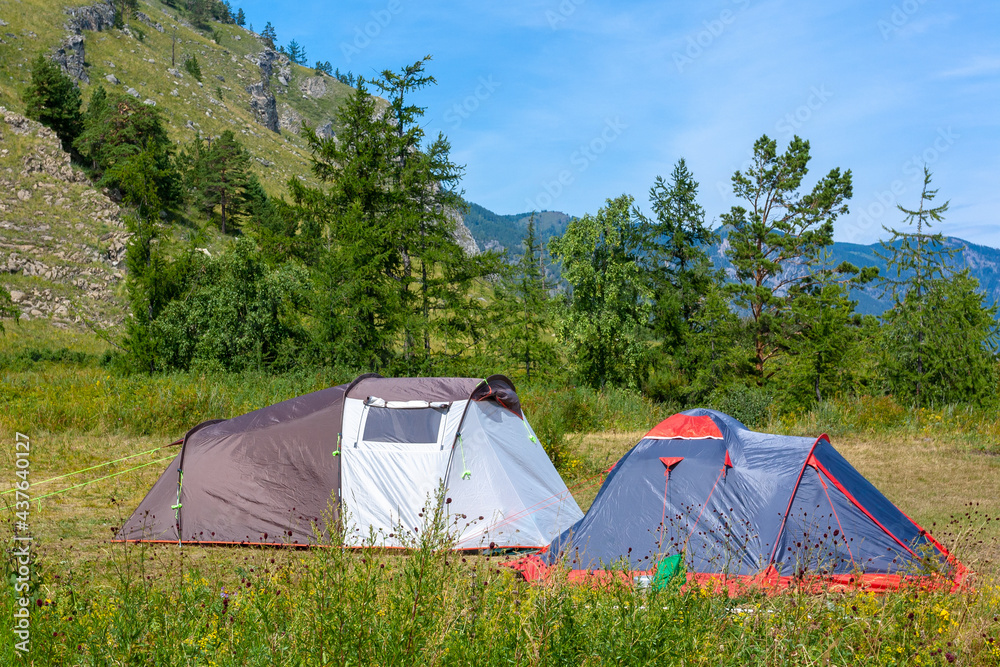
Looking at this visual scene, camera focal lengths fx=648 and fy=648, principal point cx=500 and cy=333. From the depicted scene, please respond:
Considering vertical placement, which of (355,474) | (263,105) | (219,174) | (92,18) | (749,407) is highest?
(263,105)

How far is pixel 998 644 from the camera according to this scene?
3.66m

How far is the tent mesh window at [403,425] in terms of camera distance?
7.97m

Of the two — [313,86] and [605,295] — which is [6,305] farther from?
[313,86]

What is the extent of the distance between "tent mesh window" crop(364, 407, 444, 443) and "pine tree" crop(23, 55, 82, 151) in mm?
47296

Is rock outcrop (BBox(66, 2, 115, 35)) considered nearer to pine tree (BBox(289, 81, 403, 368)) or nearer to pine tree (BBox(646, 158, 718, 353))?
pine tree (BBox(289, 81, 403, 368))

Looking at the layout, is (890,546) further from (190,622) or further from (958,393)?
(958,393)

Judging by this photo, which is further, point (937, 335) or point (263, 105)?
point (263, 105)

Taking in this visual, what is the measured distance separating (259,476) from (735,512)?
543 cm

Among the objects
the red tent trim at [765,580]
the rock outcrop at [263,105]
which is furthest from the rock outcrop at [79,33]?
the red tent trim at [765,580]

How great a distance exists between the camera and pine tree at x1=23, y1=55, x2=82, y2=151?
143ft

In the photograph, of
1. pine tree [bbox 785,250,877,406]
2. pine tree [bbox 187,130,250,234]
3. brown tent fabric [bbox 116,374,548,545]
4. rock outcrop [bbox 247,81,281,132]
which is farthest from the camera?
rock outcrop [bbox 247,81,281,132]

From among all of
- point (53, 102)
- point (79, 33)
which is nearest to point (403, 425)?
point (53, 102)

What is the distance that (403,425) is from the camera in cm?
805

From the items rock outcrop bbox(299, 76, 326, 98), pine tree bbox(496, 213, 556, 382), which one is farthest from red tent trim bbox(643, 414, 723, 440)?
rock outcrop bbox(299, 76, 326, 98)
